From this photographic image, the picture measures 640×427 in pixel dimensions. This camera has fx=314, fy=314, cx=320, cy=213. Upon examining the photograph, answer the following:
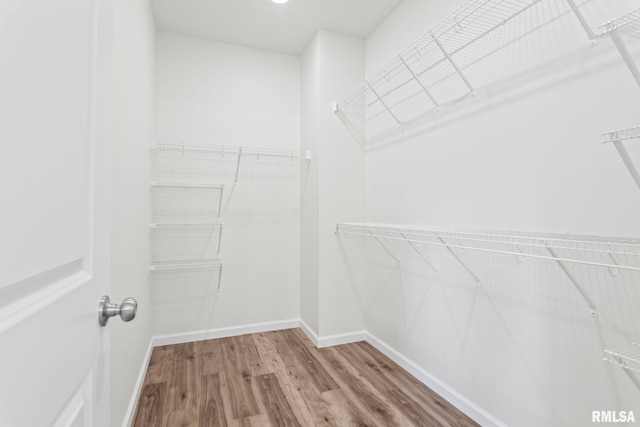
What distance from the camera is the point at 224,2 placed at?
2285 millimetres

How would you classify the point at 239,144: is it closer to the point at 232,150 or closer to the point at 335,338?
the point at 232,150

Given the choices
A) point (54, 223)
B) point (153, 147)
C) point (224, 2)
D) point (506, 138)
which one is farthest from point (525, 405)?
point (224, 2)

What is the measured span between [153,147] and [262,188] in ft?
3.07

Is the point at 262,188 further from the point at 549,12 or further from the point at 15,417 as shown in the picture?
the point at 15,417

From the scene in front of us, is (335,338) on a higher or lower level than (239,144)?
lower

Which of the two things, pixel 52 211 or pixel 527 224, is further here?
pixel 527 224

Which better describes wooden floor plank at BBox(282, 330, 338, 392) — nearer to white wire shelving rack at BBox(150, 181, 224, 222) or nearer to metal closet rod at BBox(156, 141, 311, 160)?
white wire shelving rack at BBox(150, 181, 224, 222)

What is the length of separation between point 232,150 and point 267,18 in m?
1.09

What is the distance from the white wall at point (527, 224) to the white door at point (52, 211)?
1580 mm

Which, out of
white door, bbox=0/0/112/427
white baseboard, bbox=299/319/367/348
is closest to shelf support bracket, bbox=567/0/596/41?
white door, bbox=0/0/112/427

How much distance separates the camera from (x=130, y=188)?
1660mm

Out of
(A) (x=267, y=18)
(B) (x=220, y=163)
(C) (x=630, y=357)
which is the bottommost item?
(C) (x=630, y=357)

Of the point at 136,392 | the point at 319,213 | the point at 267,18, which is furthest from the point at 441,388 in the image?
the point at 267,18

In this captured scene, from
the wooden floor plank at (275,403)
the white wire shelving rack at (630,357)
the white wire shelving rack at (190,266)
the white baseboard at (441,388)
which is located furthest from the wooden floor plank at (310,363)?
the white wire shelving rack at (630,357)
